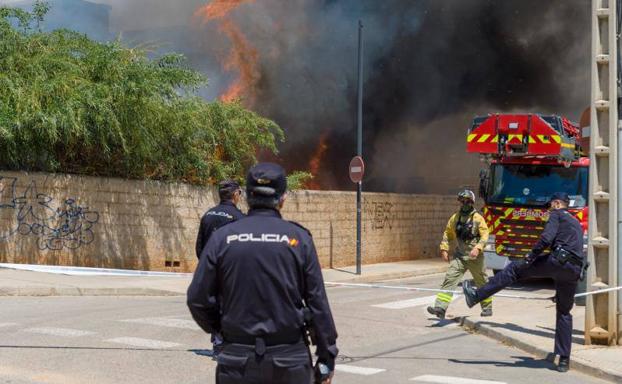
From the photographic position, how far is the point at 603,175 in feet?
29.9

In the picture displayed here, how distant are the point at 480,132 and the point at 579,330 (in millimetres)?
5789

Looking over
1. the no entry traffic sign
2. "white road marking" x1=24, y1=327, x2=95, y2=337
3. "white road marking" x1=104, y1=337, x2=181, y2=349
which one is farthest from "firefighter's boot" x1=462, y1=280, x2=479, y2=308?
the no entry traffic sign

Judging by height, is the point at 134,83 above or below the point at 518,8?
below

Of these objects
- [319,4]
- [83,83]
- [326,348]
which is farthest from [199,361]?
[319,4]

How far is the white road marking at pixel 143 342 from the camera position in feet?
27.8

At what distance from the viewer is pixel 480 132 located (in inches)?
609

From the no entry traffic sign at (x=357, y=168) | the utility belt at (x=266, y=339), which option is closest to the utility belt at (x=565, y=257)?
the utility belt at (x=266, y=339)

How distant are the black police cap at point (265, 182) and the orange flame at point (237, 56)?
2567cm

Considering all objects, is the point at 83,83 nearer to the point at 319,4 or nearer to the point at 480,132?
the point at 480,132

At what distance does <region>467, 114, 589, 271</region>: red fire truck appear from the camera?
49.7ft

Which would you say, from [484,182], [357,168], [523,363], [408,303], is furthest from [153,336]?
[357,168]

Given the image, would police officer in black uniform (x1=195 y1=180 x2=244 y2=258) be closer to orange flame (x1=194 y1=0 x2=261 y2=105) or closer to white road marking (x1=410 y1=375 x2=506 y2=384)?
white road marking (x1=410 y1=375 x2=506 y2=384)

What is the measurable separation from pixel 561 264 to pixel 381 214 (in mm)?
14751

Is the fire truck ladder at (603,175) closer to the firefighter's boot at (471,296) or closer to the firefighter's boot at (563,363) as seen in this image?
the firefighter's boot at (563,363)
